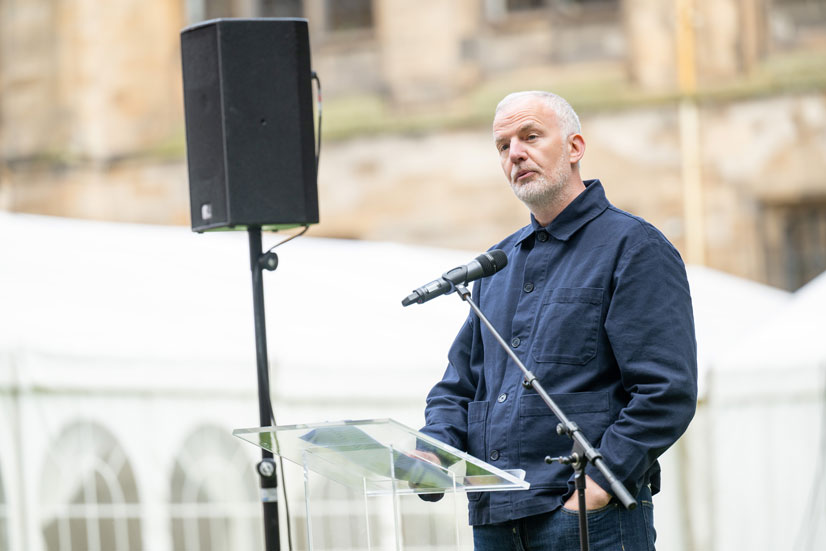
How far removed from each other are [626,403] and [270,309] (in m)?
3.89

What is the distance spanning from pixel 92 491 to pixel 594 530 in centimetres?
393

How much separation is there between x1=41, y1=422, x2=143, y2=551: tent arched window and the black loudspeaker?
2.68m

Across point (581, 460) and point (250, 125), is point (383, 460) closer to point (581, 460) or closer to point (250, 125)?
point (581, 460)

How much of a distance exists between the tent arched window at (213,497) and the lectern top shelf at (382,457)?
10.8ft

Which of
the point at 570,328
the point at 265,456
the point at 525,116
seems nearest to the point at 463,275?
the point at 570,328

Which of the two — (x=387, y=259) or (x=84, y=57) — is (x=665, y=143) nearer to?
(x=387, y=259)

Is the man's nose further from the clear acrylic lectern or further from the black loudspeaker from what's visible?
the black loudspeaker

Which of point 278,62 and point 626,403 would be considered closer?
point 626,403

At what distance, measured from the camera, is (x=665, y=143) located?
39.2 ft

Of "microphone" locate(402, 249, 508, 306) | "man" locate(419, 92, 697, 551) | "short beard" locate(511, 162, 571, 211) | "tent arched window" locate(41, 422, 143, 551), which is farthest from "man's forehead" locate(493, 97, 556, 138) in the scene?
"tent arched window" locate(41, 422, 143, 551)

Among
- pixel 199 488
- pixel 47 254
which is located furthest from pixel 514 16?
pixel 199 488

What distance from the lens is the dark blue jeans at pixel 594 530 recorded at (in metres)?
2.72

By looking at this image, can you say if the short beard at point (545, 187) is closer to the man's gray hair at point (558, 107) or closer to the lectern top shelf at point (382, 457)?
the man's gray hair at point (558, 107)

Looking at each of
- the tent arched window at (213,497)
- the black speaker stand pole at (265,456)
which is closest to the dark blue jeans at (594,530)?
the black speaker stand pole at (265,456)
